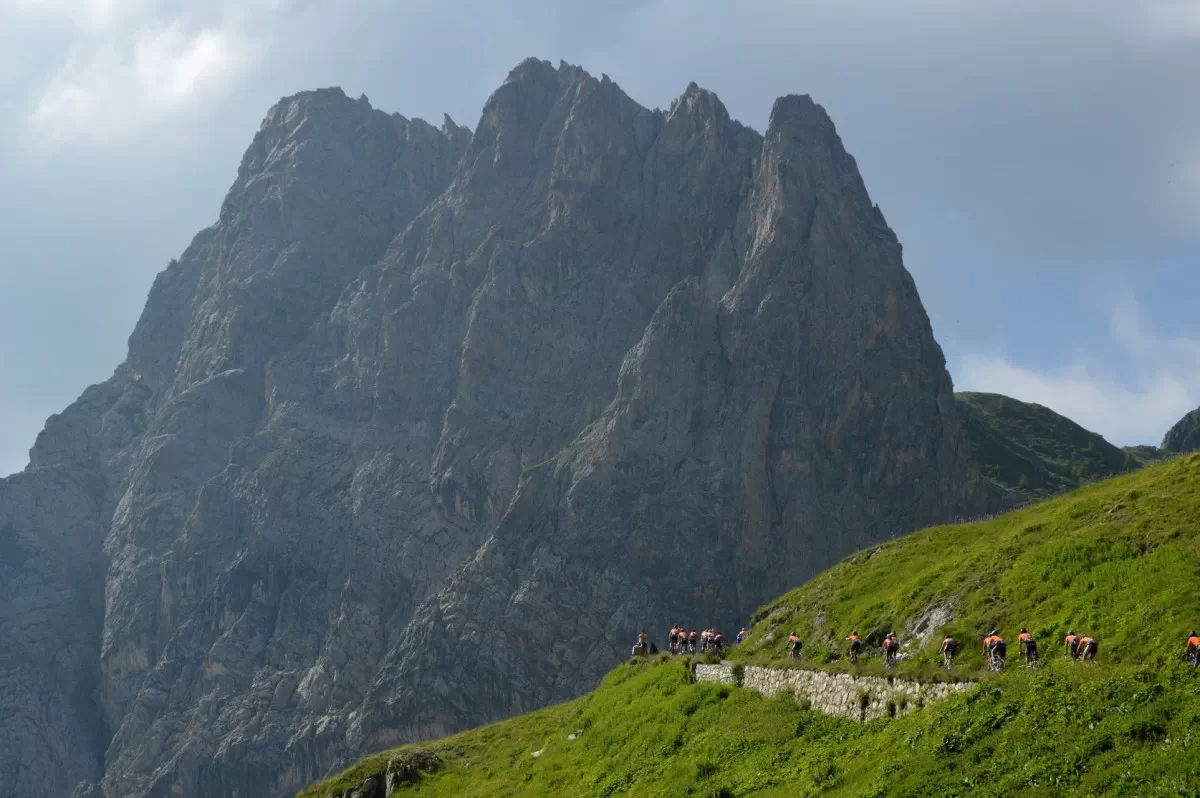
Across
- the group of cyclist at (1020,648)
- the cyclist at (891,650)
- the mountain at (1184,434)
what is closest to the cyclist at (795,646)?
the group of cyclist at (1020,648)

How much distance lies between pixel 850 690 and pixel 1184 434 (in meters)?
175

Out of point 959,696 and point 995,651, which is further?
point 995,651

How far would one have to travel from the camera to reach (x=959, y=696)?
32094 millimetres

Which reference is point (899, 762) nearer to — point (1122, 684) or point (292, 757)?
point (1122, 684)

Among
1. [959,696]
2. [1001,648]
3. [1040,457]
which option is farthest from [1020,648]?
[1040,457]

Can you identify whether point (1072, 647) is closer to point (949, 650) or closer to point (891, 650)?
point (949, 650)

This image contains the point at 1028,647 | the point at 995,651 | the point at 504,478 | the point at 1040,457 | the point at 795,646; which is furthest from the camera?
the point at 1040,457

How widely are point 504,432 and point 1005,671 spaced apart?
5398 inches

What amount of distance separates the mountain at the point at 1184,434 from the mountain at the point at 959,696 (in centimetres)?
14913

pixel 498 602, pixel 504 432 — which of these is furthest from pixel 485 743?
pixel 504 432

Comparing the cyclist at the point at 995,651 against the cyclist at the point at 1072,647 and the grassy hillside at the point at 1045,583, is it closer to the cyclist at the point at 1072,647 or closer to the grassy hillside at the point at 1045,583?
the grassy hillside at the point at 1045,583

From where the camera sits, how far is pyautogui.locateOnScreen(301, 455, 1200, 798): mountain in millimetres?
27078

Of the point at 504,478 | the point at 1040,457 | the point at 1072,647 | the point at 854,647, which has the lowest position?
the point at 1072,647

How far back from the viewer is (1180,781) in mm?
23859
